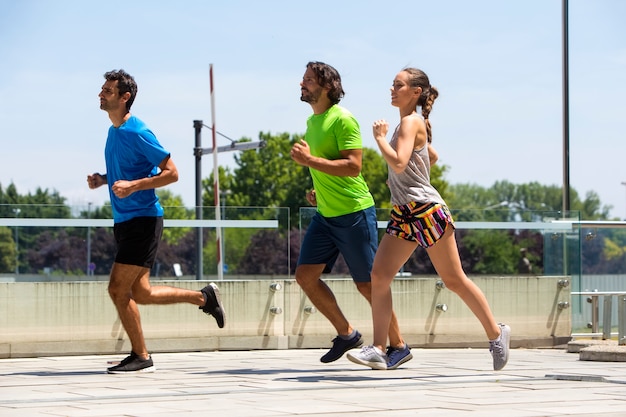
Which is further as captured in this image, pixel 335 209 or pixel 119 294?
pixel 335 209

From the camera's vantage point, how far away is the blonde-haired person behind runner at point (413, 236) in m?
7.99

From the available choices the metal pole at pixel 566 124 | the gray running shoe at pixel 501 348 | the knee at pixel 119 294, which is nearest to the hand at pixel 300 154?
the knee at pixel 119 294

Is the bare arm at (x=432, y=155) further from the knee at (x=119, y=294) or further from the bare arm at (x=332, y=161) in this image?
the knee at (x=119, y=294)

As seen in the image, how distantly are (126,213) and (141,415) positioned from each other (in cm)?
309

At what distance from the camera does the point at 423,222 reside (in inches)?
314

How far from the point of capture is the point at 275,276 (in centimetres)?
1215

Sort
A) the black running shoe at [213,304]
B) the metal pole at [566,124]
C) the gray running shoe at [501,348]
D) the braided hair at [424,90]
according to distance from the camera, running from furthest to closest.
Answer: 1. the metal pole at [566,124]
2. the black running shoe at [213,304]
3. the braided hair at [424,90]
4. the gray running shoe at [501,348]

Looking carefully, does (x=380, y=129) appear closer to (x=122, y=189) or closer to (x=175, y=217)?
(x=122, y=189)

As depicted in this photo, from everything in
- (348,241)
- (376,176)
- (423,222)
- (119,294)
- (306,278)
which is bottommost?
(119,294)

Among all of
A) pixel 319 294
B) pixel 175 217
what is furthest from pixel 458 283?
pixel 175 217

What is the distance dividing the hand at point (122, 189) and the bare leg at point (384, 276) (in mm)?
1709

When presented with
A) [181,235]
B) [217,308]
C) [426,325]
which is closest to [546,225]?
[426,325]

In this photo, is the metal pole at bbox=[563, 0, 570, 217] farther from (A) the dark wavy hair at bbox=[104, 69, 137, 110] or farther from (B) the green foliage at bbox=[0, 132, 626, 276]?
(A) the dark wavy hair at bbox=[104, 69, 137, 110]

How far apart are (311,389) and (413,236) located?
1.52 metres
